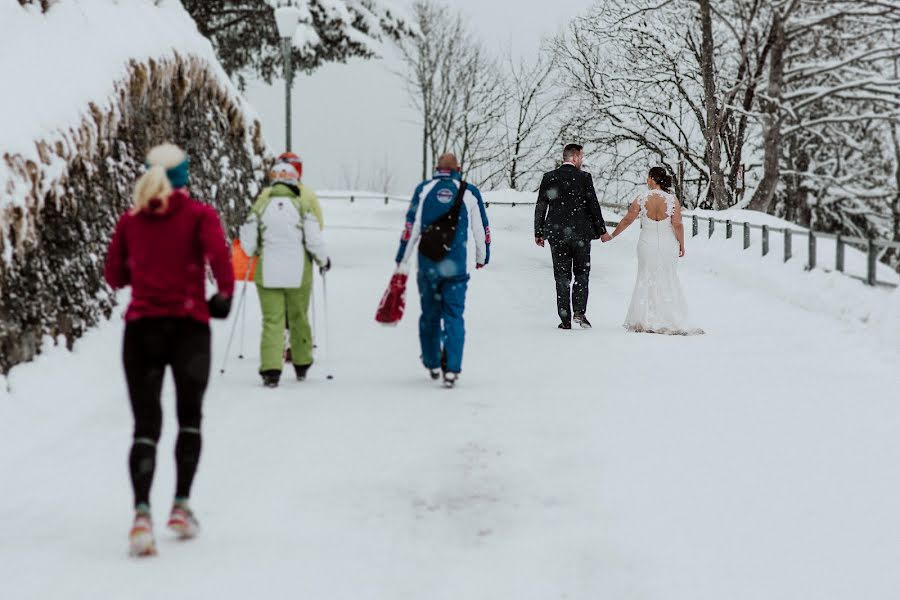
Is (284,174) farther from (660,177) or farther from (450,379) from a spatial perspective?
(660,177)

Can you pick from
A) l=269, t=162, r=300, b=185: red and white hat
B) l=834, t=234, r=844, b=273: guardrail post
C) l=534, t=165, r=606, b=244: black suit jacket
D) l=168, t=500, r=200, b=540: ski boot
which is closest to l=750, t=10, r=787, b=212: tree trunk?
l=834, t=234, r=844, b=273: guardrail post

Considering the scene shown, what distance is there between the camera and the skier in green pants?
8.84 m

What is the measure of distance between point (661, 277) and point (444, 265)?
4.08 m

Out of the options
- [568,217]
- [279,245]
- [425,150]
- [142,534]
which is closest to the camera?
[142,534]

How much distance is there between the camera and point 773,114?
26344 mm

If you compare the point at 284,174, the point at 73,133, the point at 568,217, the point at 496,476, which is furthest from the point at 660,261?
the point at 496,476

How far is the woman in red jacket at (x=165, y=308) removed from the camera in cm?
496

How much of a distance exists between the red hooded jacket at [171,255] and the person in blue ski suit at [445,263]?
13.4 ft

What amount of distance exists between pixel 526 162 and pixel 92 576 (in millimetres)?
54778

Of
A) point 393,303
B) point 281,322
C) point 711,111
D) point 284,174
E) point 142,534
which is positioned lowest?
point 142,534

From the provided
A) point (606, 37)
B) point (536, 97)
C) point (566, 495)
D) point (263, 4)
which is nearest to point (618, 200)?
point (606, 37)

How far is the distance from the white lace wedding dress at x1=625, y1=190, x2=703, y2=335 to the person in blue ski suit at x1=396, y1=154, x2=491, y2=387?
12.3 feet

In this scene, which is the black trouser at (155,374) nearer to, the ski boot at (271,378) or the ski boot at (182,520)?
the ski boot at (182,520)

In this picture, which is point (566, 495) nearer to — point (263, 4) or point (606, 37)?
point (263, 4)
